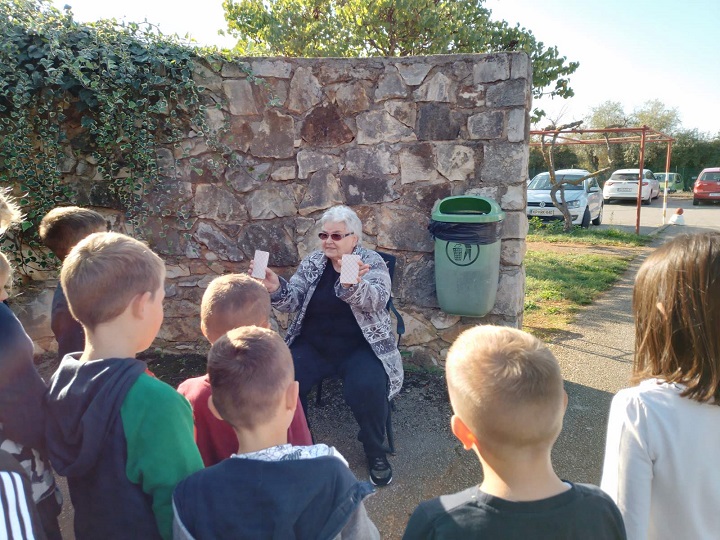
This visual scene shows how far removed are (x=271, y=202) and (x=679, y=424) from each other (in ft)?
10.5

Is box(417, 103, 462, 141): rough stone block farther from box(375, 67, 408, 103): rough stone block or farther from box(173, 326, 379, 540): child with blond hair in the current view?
box(173, 326, 379, 540): child with blond hair

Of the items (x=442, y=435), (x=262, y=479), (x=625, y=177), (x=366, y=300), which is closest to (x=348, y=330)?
(x=366, y=300)

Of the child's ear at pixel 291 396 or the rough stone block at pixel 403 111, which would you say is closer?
the child's ear at pixel 291 396

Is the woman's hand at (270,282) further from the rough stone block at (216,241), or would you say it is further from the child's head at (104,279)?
the child's head at (104,279)

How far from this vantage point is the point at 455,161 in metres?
3.65

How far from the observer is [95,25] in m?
3.69

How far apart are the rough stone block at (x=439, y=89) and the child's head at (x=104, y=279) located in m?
2.69

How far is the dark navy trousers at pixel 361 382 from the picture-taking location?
8.57 ft

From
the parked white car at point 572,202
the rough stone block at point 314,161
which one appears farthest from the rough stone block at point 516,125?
the parked white car at point 572,202

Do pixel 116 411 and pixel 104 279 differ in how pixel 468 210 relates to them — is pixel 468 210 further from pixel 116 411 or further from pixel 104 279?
pixel 116 411

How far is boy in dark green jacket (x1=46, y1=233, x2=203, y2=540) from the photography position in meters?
1.26

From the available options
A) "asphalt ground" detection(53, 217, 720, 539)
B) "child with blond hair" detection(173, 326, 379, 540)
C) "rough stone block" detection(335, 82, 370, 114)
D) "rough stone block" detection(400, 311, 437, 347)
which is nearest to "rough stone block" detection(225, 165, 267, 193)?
"rough stone block" detection(335, 82, 370, 114)

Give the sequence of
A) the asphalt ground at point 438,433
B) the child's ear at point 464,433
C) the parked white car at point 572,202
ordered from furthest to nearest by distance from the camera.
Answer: the parked white car at point 572,202
the asphalt ground at point 438,433
the child's ear at point 464,433

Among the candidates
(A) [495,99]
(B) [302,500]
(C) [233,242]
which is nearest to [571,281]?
(A) [495,99]
